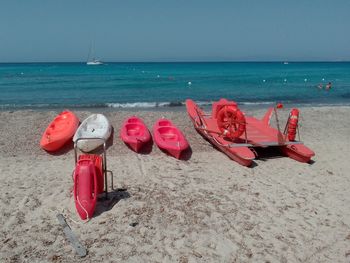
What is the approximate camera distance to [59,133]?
890 cm

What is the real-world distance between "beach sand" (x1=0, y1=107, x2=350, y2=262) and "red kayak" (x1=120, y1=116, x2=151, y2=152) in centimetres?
20

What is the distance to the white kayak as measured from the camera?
831 centimetres

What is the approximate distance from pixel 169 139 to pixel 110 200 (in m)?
3.57

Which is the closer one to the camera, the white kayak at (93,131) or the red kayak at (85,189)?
the red kayak at (85,189)

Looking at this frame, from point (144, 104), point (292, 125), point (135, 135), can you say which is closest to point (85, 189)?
point (135, 135)

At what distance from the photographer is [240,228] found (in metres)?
5.17

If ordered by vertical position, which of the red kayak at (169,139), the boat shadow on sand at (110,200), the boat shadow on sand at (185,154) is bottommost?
the boat shadow on sand at (110,200)

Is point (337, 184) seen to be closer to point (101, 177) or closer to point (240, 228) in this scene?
point (240, 228)

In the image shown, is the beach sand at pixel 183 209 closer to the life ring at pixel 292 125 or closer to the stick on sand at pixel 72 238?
the stick on sand at pixel 72 238

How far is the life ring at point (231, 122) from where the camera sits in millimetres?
8266

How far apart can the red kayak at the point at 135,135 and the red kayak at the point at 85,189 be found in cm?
313

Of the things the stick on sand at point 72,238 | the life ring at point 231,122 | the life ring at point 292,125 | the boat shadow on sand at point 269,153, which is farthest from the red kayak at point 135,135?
the stick on sand at point 72,238

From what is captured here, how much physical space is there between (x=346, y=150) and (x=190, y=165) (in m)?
4.15

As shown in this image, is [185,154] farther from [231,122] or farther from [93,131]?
[93,131]
